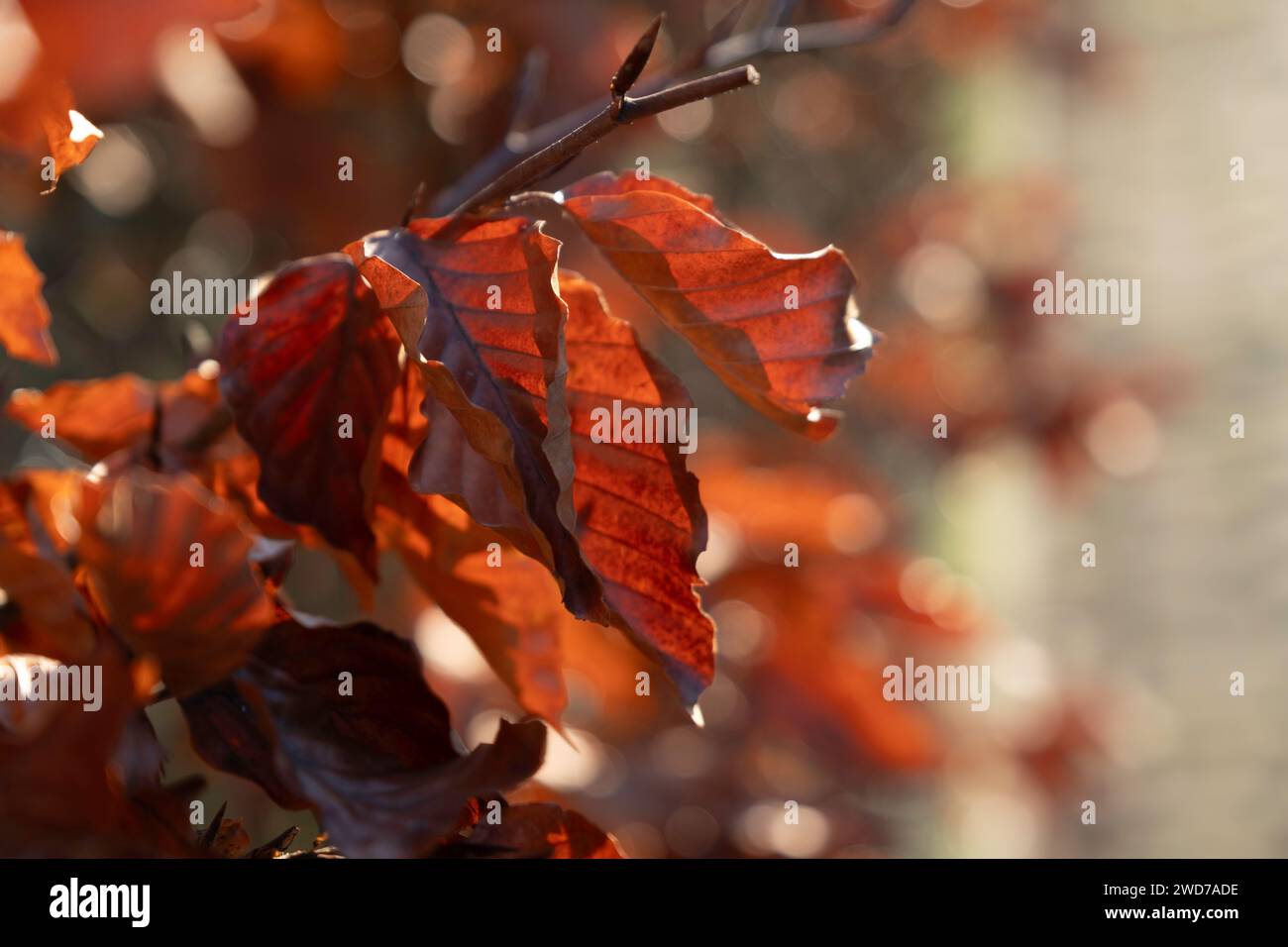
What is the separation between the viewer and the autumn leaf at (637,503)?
404 millimetres

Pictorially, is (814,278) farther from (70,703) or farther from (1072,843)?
(1072,843)

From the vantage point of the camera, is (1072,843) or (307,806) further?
(1072,843)

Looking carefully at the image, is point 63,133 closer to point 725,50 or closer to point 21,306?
point 21,306

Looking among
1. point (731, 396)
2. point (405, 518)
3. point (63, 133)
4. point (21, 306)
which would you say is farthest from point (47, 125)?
point (731, 396)

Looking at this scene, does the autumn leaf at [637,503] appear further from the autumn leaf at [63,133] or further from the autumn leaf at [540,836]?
the autumn leaf at [63,133]

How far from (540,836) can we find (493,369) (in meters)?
0.17

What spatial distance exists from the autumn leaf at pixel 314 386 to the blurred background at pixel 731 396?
0.11 metres

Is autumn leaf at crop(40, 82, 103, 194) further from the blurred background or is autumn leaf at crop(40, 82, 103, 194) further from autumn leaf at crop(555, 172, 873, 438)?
autumn leaf at crop(555, 172, 873, 438)

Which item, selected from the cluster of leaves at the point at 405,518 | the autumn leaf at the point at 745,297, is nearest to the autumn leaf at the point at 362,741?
the cluster of leaves at the point at 405,518

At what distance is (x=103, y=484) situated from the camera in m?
0.46

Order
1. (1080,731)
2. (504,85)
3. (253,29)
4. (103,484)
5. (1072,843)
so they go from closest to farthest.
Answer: (103,484), (253,29), (504,85), (1080,731), (1072,843)

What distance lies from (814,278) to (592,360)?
90mm

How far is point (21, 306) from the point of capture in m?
0.46
